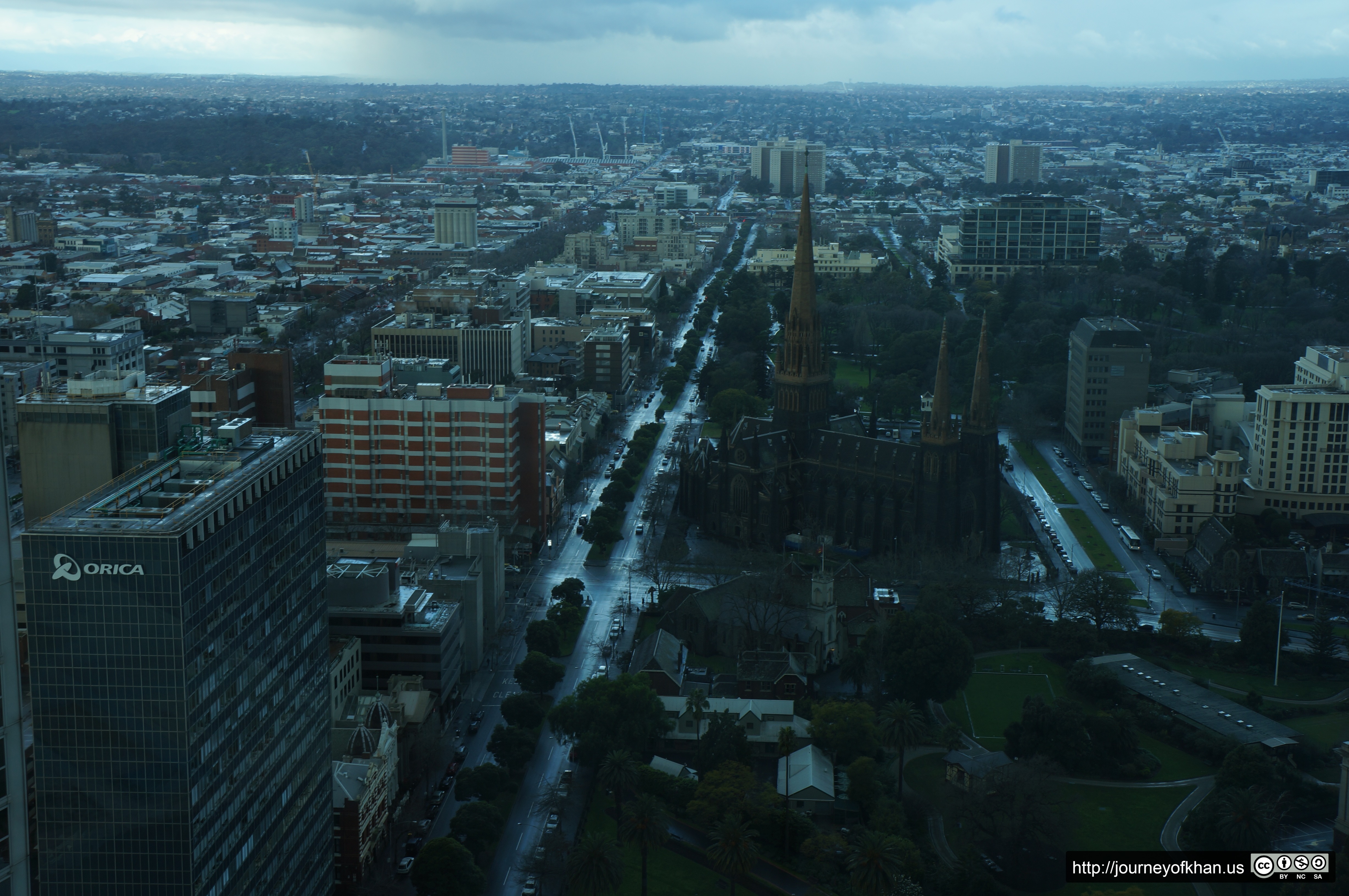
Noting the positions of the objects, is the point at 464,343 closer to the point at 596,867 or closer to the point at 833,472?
the point at 833,472

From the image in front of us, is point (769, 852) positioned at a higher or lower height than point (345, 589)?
lower

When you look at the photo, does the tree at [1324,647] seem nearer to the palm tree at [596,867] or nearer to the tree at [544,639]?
the tree at [544,639]

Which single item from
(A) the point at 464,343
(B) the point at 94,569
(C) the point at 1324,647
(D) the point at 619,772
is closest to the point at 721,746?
(D) the point at 619,772

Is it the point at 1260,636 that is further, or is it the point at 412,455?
the point at 412,455

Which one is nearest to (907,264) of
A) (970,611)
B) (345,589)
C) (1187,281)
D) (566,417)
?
(1187,281)

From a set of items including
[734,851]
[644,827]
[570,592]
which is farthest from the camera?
[570,592]

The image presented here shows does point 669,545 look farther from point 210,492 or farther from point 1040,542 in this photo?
point 210,492
